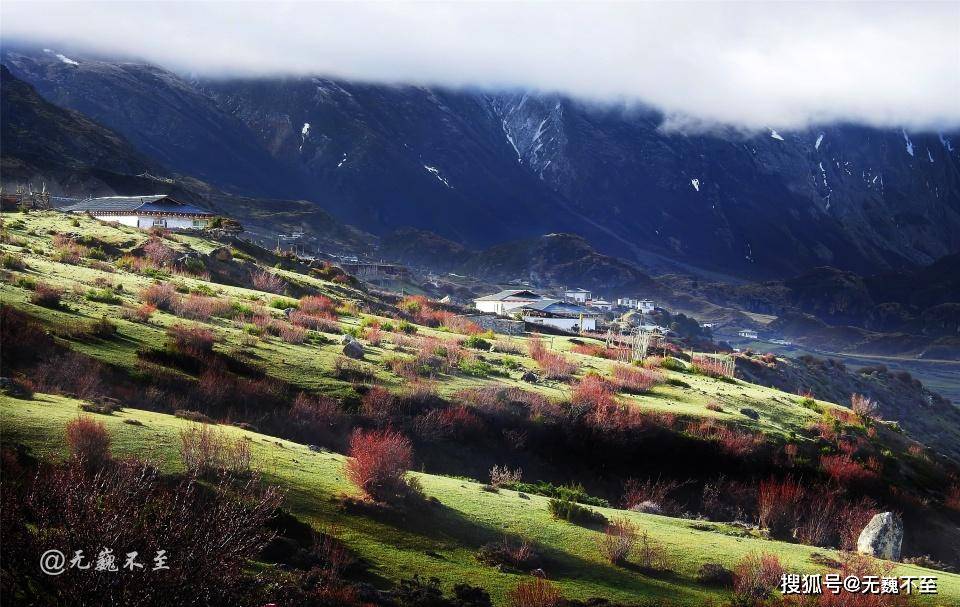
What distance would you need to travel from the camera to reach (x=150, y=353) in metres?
26.6

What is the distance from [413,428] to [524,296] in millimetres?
73910

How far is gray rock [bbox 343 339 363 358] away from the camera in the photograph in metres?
33.2

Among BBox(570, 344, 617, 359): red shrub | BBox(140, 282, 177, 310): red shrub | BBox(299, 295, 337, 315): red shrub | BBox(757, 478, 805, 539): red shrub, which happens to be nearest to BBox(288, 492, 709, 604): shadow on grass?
BBox(757, 478, 805, 539): red shrub

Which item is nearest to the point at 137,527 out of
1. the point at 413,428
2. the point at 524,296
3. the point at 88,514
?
the point at 88,514

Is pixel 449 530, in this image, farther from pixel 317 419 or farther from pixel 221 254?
pixel 221 254

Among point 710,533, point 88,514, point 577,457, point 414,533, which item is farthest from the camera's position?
point 577,457

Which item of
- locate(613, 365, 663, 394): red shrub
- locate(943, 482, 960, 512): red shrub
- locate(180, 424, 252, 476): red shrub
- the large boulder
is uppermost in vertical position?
locate(613, 365, 663, 394): red shrub

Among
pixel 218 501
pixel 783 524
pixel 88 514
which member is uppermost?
pixel 88 514

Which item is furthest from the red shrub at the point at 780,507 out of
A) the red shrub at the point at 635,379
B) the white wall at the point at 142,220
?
the white wall at the point at 142,220

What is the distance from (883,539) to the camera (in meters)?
A: 22.6

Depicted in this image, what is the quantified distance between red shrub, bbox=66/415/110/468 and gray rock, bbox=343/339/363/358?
17.6m

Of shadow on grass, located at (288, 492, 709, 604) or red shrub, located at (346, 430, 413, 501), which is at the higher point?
red shrub, located at (346, 430, 413, 501)

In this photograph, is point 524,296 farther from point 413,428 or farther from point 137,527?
point 137,527

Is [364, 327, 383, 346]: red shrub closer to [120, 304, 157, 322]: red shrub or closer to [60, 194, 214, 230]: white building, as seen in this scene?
[120, 304, 157, 322]: red shrub
